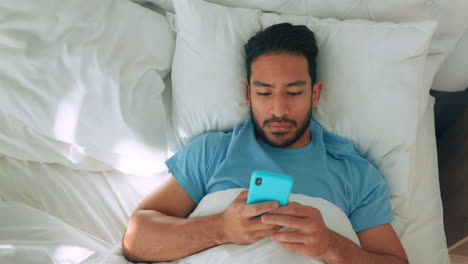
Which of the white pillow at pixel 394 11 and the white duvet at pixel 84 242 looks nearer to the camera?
the white duvet at pixel 84 242

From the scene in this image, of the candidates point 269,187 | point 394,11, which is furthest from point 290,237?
point 394,11

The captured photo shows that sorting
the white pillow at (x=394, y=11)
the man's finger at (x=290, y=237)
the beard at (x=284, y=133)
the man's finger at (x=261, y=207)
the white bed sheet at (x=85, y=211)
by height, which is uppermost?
the white pillow at (x=394, y=11)

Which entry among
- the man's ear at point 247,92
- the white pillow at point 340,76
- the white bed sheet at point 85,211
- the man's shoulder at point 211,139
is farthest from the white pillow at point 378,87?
the man's shoulder at point 211,139

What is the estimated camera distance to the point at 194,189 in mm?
1192

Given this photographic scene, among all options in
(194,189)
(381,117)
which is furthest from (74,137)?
(381,117)

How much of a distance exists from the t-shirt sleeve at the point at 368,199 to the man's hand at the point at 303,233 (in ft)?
0.78

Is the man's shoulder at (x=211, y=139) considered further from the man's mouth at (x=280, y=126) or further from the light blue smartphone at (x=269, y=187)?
the light blue smartphone at (x=269, y=187)

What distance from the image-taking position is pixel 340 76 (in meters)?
1.30

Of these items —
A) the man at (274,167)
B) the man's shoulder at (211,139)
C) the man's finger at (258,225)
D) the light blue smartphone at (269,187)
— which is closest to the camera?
the light blue smartphone at (269,187)

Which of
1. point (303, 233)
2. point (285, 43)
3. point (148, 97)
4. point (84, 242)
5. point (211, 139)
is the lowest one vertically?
point (84, 242)

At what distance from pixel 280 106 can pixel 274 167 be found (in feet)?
0.59

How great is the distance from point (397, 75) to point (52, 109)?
1.07 meters

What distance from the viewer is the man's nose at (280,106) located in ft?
3.77

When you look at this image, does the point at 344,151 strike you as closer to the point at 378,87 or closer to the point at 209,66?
the point at 378,87
